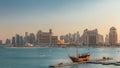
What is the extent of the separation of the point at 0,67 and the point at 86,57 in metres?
14.8

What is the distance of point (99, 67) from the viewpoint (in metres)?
50.6

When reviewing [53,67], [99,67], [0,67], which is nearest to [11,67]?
[0,67]

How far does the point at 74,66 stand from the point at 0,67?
12290mm

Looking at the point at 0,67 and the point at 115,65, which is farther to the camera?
the point at 0,67

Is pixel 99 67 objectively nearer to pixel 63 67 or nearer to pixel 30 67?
A: pixel 63 67

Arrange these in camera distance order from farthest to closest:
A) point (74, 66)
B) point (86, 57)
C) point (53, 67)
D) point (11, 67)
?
point (86, 57)
point (11, 67)
point (74, 66)
point (53, 67)

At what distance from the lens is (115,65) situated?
170ft

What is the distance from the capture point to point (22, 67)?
55906 millimetres

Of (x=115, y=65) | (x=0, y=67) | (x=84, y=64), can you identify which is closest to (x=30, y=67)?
(x=0, y=67)

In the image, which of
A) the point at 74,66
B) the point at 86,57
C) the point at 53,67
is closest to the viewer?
the point at 53,67

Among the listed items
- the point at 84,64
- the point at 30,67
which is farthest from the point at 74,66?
the point at 30,67

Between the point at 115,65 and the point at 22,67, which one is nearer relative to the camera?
the point at 115,65

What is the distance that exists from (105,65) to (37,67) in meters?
10.8

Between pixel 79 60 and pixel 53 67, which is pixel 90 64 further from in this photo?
pixel 53 67
